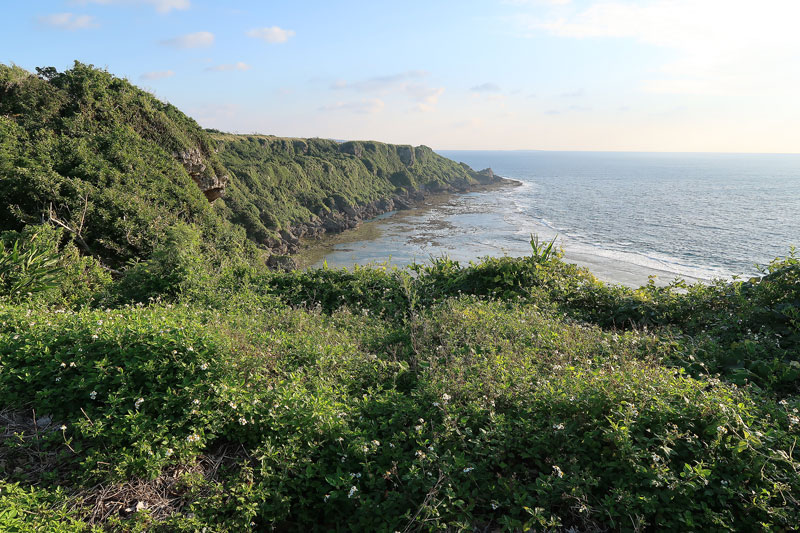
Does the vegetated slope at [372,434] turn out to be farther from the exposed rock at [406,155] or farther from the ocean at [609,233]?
the exposed rock at [406,155]

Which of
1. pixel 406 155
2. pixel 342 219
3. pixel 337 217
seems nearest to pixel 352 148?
pixel 406 155

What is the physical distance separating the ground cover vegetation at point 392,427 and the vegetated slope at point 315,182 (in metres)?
37.1

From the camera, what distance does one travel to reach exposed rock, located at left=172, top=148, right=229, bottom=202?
65.6 ft

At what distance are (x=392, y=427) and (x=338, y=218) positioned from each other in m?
53.5

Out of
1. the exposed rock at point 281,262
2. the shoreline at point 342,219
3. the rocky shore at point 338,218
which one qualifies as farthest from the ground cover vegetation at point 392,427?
the shoreline at point 342,219

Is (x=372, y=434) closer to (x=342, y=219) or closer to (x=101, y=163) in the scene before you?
(x=101, y=163)

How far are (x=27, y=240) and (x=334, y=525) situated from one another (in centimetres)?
972

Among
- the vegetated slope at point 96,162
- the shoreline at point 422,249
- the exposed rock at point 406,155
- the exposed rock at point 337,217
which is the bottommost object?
the shoreline at point 422,249

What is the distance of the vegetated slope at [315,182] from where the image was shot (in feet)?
150

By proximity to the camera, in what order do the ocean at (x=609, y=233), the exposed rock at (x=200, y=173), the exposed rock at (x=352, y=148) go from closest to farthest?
the exposed rock at (x=200, y=173)
the ocean at (x=609, y=233)
the exposed rock at (x=352, y=148)

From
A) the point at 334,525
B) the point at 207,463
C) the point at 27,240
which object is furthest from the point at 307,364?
the point at 27,240

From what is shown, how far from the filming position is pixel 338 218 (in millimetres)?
55719

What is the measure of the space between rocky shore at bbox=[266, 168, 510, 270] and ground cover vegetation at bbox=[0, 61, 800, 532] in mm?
22634

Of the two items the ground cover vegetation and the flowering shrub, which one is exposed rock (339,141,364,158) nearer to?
the ground cover vegetation
